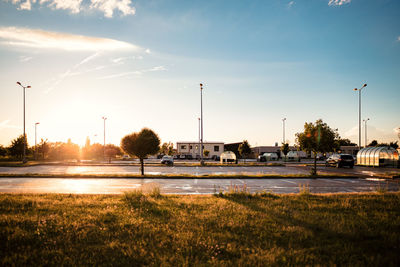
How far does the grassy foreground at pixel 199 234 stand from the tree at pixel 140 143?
1101 cm

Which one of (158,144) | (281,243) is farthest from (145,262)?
(158,144)

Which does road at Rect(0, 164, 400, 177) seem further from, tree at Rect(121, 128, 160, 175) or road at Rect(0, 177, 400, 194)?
road at Rect(0, 177, 400, 194)

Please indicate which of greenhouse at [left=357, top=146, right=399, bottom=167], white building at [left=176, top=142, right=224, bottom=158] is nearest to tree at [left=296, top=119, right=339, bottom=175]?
greenhouse at [left=357, top=146, right=399, bottom=167]

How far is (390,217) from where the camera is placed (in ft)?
20.1

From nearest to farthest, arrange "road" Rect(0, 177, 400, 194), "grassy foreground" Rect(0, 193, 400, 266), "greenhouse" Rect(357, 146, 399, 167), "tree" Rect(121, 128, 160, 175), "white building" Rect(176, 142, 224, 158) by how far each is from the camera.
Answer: "grassy foreground" Rect(0, 193, 400, 266), "road" Rect(0, 177, 400, 194), "tree" Rect(121, 128, 160, 175), "greenhouse" Rect(357, 146, 399, 167), "white building" Rect(176, 142, 224, 158)

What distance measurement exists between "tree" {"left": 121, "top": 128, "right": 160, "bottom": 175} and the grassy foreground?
36.1ft

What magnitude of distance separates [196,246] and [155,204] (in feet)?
12.7

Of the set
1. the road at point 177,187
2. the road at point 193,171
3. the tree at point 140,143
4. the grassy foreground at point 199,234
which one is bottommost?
the road at point 193,171

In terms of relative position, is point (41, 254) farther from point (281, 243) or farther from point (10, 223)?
point (281, 243)

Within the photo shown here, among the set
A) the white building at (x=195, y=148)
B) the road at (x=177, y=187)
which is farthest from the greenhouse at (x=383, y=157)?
the white building at (x=195, y=148)

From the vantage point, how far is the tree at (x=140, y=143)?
18.8 meters

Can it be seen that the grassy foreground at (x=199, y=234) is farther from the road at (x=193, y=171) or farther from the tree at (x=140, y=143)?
the road at (x=193, y=171)

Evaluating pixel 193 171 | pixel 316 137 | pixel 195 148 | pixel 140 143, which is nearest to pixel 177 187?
pixel 140 143

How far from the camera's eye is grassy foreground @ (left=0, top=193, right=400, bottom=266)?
382cm
